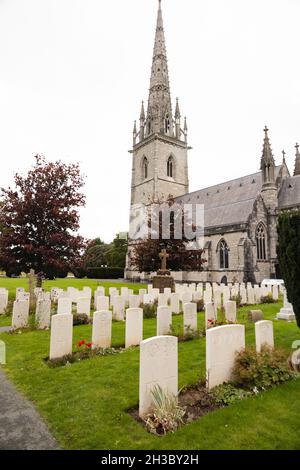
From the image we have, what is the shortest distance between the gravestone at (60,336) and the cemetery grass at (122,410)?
398 mm

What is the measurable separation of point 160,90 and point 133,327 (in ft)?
148

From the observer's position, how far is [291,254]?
18.3 ft

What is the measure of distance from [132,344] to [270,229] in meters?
25.3

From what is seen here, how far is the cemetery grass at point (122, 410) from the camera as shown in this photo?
302 centimetres

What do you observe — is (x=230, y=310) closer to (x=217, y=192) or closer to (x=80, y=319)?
(x=80, y=319)

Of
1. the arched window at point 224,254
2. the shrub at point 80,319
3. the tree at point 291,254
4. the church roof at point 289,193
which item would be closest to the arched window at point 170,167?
the church roof at point 289,193

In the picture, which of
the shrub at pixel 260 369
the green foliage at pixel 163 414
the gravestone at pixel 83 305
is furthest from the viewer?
the gravestone at pixel 83 305

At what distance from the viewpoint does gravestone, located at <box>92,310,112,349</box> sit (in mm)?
6285

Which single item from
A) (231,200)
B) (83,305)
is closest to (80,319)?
(83,305)

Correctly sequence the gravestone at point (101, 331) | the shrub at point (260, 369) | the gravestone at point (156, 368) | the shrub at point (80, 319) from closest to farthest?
the gravestone at point (156, 368)
the shrub at point (260, 369)
the gravestone at point (101, 331)
the shrub at point (80, 319)

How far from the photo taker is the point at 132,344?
6578mm

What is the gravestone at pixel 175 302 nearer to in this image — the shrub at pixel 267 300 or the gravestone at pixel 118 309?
the gravestone at pixel 118 309

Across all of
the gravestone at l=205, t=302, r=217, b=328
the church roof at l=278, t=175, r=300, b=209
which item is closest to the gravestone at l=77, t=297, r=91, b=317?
the gravestone at l=205, t=302, r=217, b=328

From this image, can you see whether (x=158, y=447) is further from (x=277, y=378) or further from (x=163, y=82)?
(x=163, y=82)
